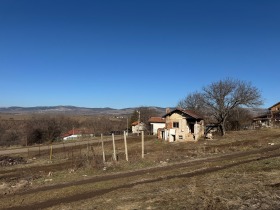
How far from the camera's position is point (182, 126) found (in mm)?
57281

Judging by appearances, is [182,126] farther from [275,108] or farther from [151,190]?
[275,108]

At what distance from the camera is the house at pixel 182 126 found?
5678cm

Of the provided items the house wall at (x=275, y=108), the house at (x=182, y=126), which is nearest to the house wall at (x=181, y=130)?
the house at (x=182, y=126)

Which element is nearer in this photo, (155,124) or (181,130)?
(181,130)

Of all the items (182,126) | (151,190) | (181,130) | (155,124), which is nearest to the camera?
(151,190)

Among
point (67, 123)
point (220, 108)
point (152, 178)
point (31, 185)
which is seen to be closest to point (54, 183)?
point (31, 185)

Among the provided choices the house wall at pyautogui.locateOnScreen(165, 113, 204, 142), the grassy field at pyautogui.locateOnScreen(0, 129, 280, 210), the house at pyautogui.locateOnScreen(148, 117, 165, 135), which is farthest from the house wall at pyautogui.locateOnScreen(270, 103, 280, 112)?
the grassy field at pyautogui.locateOnScreen(0, 129, 280, 210)

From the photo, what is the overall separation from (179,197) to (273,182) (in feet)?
14.6

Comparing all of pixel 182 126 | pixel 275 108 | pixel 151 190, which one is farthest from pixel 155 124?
pixel 151 190

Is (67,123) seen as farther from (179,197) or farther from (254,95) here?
(179,197)

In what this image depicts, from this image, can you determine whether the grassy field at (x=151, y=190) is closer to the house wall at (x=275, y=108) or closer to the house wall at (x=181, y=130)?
the house wall at (x=181, y=130)

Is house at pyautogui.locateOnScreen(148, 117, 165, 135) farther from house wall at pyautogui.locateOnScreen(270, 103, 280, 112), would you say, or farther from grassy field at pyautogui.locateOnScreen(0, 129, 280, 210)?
grassy field at pyautogui.locateOnScreen(0, 129, 280, 210)

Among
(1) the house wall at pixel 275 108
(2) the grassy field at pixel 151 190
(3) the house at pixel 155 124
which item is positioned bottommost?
(2) the grassy field at pixel 151 190

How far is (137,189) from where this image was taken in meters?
15.3
